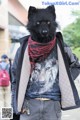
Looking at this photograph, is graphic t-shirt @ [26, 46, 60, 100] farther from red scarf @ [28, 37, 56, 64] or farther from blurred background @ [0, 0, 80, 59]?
blurred background @ [0, 0, 80, 59]

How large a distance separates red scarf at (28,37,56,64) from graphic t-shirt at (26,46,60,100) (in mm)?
51

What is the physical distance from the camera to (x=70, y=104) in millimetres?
4152

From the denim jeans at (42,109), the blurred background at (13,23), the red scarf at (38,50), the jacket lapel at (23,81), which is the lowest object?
the blurred background at (13,23)

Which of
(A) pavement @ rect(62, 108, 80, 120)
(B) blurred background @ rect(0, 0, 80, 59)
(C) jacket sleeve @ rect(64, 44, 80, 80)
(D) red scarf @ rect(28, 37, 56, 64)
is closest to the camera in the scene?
(D) red scarf @ rect(28, 37, 56, 64)

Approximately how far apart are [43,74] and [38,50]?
23 centimetres

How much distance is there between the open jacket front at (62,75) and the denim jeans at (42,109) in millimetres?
76

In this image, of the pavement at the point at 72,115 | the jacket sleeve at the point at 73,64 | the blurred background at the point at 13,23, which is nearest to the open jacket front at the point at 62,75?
the jacket sleeve at the point at 73,64

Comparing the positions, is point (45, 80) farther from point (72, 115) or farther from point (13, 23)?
point (13, 23)

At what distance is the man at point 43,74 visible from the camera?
4.09m

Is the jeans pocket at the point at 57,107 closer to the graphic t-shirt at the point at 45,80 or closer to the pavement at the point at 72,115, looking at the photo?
the graphic t-shirt at the point at 45,80

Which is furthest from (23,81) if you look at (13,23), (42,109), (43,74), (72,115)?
(13,23)

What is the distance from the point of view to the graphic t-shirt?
410 cm

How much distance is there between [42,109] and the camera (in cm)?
411

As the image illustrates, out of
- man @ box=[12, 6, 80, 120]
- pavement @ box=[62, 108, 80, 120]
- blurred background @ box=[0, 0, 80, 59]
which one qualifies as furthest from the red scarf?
blurred background @ box=[0, 0, 80, 59]
